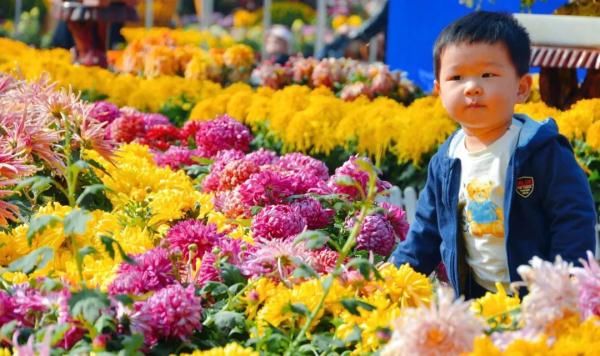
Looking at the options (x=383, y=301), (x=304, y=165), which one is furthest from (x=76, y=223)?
(x=304, y=165)

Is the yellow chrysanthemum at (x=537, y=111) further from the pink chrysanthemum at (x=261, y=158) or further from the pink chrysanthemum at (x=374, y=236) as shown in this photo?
the pink chrysanthemum at (x=374, y=236)

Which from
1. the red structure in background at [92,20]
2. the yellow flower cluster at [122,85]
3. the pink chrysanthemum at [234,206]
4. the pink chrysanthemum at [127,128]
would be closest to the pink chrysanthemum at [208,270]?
the pink chrysanthemum at [234,206]

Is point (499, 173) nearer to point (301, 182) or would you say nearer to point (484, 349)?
point (301, 182)

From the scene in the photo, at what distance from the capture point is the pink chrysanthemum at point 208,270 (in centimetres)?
254

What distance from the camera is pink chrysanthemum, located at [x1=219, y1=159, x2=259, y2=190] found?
12.0 feet

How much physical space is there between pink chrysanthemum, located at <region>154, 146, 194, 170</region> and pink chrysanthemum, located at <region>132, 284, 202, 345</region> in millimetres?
2083

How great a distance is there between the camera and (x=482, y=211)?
9.64 feet

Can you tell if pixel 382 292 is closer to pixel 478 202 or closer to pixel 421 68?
pixel 478 202

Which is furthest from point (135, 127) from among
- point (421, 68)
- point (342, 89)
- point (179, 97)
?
point (421, 68)

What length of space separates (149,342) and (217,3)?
26572mm

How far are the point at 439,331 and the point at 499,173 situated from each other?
1.18 meters

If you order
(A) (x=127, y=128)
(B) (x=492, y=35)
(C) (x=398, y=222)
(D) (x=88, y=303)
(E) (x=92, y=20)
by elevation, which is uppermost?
(B) (x=492, y=35)

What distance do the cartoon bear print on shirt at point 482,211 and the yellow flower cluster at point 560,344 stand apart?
1003 mm

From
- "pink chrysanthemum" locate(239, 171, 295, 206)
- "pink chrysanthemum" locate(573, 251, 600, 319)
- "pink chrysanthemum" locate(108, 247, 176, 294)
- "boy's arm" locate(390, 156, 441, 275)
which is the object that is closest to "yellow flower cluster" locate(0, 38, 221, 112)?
"pink chrysanthemum" locate(239, 171, 295, 206)
